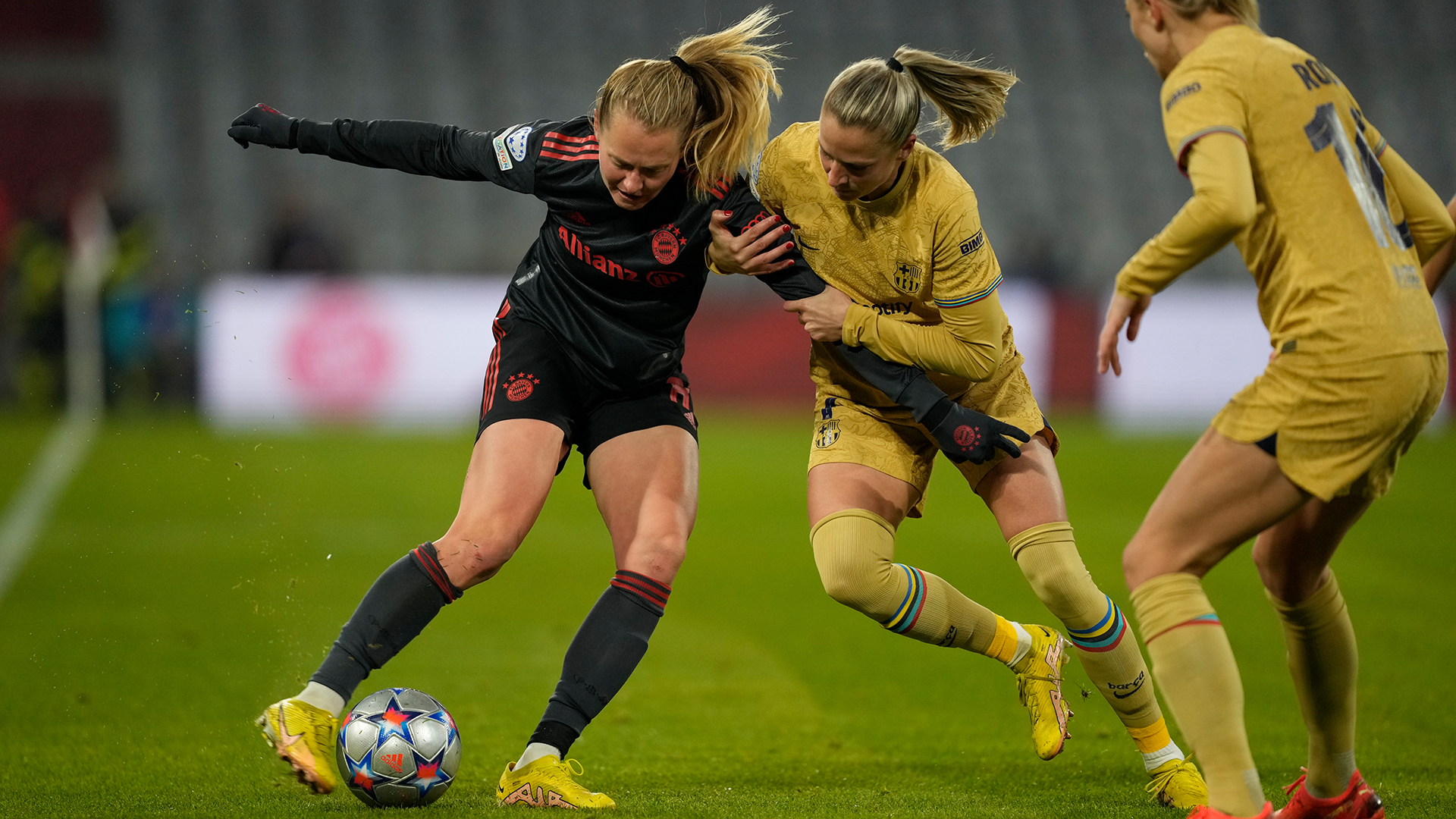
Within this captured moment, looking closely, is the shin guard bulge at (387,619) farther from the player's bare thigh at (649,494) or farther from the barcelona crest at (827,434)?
the barcelona crest at (827,434)

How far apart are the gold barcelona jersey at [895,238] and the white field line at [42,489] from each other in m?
5.22

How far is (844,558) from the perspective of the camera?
3891mm

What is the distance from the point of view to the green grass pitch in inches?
163

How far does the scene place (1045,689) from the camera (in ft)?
13.6

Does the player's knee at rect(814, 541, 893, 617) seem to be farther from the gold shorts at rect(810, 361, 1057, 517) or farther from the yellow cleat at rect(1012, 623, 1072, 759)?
the yellow cleat at rect(1012, 623, 1072, 759)

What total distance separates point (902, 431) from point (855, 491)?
27cm

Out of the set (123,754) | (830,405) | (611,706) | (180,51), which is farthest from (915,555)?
(180,51)

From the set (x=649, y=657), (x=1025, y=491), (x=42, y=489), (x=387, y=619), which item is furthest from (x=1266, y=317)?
(x=42, y=489)

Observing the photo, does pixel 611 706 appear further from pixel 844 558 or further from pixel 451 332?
pixel 451 332

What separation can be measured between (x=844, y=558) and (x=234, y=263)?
15814 millimetres

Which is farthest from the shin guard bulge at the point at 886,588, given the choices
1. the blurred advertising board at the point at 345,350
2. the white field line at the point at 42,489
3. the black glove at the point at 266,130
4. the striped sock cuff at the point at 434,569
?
the blurred advertising board at the point at 345,350

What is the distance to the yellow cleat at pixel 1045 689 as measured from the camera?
4.06m

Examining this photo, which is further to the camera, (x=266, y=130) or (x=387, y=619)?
(x=266, y=130)

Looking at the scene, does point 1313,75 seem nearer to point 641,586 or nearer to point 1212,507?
point 1212,507
